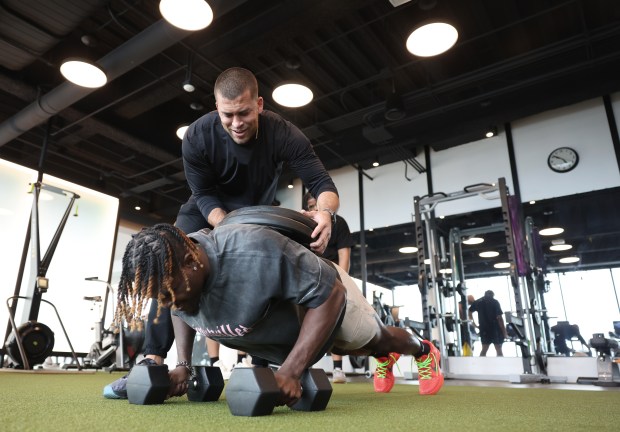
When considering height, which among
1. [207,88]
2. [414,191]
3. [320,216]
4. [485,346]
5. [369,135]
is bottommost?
[485,346]

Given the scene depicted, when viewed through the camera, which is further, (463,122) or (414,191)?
(414,191)

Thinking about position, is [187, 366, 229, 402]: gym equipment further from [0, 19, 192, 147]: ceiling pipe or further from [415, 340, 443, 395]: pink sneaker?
[0, 19, 192, 147]: ceiling pipe

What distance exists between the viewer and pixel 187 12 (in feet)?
10.7

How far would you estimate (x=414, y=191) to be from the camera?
6.64 meters

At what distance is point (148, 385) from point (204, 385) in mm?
220

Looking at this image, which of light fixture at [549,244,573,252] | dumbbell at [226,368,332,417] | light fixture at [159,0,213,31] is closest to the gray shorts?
dumbbell at [226,368,332,417]

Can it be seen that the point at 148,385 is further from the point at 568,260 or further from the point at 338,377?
the point at 568,260

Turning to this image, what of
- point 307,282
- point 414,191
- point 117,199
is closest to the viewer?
point 307,282

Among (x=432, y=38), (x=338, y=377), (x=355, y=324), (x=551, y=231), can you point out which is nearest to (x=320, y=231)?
(x=355, y=324)

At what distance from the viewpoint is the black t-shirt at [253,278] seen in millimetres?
1107

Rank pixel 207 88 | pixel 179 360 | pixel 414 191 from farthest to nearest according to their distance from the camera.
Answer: pixel 414 191 → pixel 207 88 → pixel 179 360

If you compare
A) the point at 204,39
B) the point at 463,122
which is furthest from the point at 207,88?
the point at 463,122

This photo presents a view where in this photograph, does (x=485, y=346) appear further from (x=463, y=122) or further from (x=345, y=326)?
(x=345, y=326)

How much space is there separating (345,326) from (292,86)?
11.4ft
